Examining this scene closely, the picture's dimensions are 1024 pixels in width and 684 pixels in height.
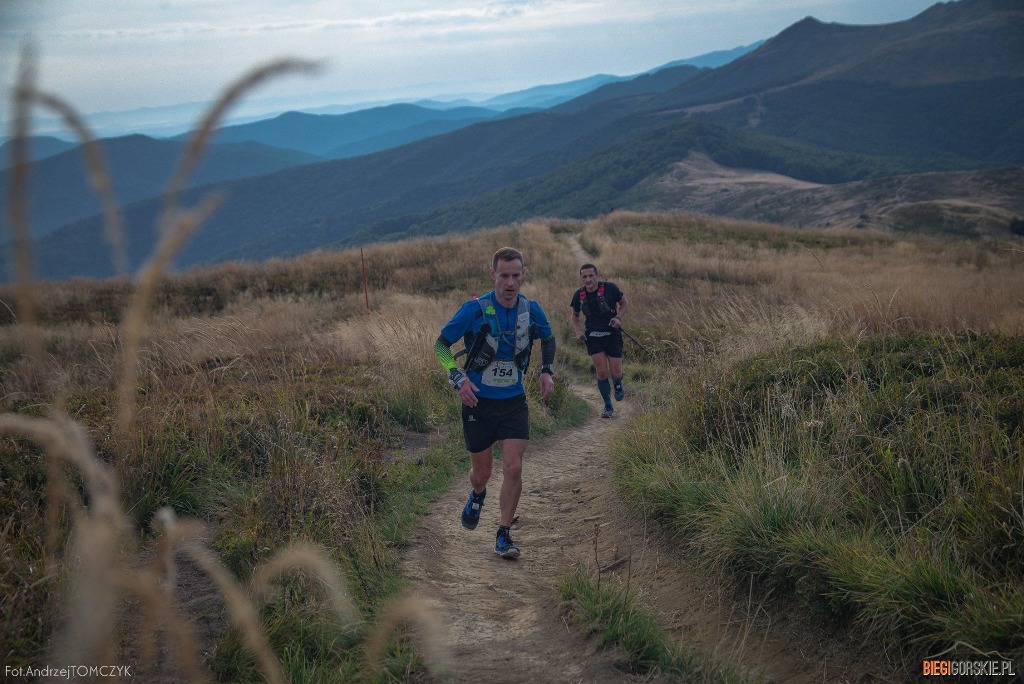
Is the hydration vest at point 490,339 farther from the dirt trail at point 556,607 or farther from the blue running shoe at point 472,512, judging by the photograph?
the dirt trail at point 556,607

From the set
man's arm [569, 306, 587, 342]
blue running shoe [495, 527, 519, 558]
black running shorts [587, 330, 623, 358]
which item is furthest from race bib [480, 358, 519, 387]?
black running shorts [587, 330, 623, 358]

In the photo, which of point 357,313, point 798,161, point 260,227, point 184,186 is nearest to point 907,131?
point 798,161

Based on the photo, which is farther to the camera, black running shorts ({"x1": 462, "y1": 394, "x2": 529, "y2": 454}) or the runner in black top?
the runner in black top

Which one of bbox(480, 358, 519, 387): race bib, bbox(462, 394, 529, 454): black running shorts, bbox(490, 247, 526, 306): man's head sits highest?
bbox(490, 247, 526, 306): man's head

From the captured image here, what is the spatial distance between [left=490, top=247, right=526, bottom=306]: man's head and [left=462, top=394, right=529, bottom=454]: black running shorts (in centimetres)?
79

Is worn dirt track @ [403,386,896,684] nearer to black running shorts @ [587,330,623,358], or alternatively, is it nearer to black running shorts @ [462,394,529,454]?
black running shorts @ [462,394,529,454]

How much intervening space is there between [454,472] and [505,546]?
185 cm

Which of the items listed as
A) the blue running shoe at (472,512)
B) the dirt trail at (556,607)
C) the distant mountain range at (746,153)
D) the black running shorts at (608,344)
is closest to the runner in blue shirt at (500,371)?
the blue running shoe at (472,512)

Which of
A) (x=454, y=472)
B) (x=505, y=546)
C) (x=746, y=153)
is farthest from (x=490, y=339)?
(x=746, y=153)

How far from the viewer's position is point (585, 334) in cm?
979

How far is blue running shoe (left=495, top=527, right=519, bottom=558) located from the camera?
5266mm

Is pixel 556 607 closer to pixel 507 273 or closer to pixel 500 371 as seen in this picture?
pixel 500 371

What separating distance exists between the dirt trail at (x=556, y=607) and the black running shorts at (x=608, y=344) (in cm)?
298

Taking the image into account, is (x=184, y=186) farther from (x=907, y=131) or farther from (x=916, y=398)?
(x=907, y=131)
